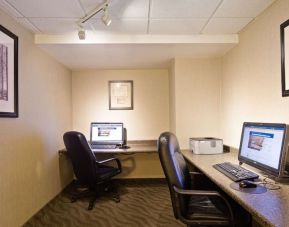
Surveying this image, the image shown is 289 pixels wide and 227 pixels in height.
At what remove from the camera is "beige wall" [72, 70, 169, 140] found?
3.93 m

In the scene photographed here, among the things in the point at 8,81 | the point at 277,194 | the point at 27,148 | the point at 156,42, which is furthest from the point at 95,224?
the point at 156,42

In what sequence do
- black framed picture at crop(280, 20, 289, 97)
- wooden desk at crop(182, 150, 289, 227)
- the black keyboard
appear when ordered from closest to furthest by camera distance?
wooden desk at crop(182, 150, 289, 227) < the black keyboard < black framed picture at crop(280, 20, 289, 97)

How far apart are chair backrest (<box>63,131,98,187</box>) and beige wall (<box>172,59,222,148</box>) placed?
1.26m

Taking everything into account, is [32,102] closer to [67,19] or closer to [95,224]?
[67,19]

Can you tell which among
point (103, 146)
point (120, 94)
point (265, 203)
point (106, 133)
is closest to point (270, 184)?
point (265, 203)

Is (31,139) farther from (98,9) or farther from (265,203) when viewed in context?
(265,203)

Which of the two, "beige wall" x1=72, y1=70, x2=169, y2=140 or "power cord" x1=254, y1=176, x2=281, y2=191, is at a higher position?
"beige wall" x1=72, y1=70, x2=169, y2=140

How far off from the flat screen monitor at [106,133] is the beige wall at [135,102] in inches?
A: 10.1

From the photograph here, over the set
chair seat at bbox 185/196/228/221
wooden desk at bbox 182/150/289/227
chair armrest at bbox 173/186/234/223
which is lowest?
chair seat at bbox 185/196/228/221

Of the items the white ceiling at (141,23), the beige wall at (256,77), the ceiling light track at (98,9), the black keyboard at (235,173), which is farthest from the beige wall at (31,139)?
the beige wall at (256,77)

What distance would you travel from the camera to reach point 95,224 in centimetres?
244

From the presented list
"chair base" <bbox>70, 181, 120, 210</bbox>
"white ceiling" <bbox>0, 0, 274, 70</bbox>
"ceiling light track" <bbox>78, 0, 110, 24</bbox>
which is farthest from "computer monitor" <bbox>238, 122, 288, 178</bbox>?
"chair base" <bbox>70, 181, 120, 210</bbox>

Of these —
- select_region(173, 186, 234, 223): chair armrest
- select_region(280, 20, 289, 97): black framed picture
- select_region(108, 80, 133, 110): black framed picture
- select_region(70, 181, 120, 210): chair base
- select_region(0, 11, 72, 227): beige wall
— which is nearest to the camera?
select_region(173, 186, 234, 223): chair armrest

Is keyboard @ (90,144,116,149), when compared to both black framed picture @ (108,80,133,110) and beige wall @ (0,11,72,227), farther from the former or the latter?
black framed picture @ (108,80,133,110)
